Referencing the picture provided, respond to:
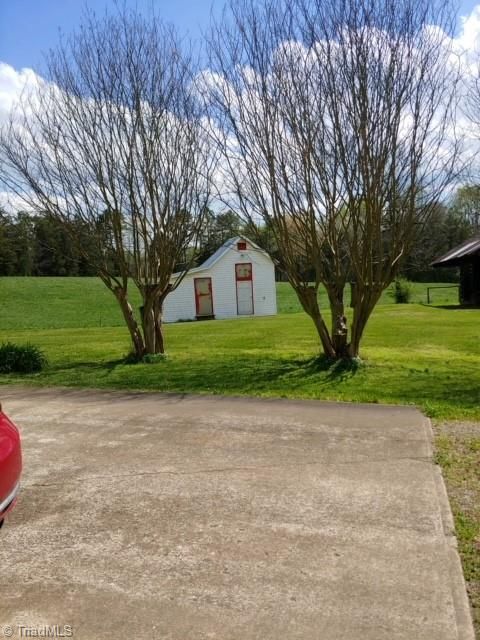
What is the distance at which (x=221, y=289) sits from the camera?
3550 cm

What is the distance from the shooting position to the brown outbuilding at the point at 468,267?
1076 inches

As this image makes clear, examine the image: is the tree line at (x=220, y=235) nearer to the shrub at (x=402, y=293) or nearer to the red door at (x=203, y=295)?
the shrub at (x=402, y=293)

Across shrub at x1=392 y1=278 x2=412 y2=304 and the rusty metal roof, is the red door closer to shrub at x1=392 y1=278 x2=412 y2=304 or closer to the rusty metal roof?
shrub at x1=392 y1=278 x2=412 y2=304

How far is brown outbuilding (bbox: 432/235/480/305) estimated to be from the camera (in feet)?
89.7

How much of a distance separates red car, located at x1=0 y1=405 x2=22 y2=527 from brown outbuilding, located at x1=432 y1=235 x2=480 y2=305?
2590cm

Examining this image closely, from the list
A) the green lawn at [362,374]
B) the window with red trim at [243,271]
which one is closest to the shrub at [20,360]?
the green lawn at [362,374]

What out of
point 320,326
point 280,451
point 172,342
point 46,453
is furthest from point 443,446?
point 172,342

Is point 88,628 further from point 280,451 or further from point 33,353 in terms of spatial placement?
point 33,353

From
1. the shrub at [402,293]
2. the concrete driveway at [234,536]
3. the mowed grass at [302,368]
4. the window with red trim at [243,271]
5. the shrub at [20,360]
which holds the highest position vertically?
the window with red trim at [243,271]

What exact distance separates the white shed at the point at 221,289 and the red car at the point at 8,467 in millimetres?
31232

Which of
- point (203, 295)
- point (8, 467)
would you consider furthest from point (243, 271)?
point (8, 467)

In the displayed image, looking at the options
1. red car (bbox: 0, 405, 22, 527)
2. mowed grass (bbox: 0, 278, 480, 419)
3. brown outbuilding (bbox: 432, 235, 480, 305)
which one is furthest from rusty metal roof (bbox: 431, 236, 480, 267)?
red car (bbox: 0, 405, 22, 527)

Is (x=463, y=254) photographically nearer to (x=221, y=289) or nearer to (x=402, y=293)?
(x=402, y=293)

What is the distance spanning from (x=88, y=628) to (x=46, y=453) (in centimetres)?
279
